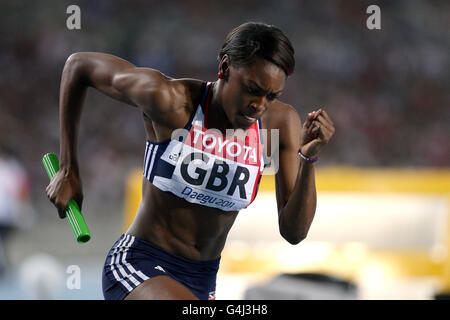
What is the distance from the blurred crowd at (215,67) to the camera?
12.1 metres

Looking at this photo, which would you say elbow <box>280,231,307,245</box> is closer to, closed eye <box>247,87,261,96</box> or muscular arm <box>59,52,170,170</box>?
closed eye <box>247,87,261,96</box>

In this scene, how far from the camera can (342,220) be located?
24.4 ft

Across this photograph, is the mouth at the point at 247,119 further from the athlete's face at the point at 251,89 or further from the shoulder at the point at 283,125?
the shoulder at the point at 283,125

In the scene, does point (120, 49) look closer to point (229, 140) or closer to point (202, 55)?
point (202, 55)

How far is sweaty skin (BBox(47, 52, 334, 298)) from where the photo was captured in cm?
280

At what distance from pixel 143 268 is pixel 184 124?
696 millimetres

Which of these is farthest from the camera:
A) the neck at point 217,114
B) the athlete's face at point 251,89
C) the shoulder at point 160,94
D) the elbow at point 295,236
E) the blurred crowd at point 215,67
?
the blurred crowd at point 215,67

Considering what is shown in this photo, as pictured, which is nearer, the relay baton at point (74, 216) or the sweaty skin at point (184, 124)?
the sweaty skin at point (184, 124)

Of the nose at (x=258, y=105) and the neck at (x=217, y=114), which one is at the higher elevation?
the neck at (x=217, y=114)

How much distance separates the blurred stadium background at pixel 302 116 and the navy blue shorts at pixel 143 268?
312cm

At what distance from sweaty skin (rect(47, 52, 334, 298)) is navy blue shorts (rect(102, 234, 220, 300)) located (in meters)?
0.04

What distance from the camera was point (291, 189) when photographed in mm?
3072

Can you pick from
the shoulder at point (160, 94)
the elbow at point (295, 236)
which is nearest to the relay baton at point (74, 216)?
the shoulder at point (160, 94)

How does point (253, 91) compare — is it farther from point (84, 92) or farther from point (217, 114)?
point (84, 92)
